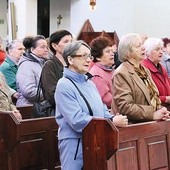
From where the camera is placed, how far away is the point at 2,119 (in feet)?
11.7

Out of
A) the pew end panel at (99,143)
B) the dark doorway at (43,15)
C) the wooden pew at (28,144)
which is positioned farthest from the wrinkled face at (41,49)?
the dark doorway at (43,15)

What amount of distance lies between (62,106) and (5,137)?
0.62m

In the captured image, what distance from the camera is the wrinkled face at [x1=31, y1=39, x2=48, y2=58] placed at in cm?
498

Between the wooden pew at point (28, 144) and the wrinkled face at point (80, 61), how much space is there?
617mm

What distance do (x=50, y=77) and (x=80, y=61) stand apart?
2.11ft

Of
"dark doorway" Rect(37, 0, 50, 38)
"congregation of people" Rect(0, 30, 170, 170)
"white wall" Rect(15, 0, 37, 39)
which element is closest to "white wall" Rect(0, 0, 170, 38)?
"dark doorway" Rect(37, 0, 50, 38)

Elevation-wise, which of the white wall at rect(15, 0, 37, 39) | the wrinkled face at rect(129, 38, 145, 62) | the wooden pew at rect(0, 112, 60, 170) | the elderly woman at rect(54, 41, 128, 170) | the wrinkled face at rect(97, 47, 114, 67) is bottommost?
the wooden pew at rect(0, 112, 60, 170)

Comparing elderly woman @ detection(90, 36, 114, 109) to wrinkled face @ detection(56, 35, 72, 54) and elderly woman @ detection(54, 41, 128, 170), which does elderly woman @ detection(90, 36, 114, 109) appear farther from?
elderly woman @ detection(54, 41, 128, 170)

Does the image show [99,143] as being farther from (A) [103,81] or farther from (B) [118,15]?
(B) [118,15]

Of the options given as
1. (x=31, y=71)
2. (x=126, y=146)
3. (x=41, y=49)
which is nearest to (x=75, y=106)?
(x=126, y=146)

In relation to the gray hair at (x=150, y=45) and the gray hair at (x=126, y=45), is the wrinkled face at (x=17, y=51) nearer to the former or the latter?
the gray hair at (x=150, y=45)

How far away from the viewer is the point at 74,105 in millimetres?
3207

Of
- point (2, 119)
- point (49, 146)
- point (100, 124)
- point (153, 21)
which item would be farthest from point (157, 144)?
point (153, 21)

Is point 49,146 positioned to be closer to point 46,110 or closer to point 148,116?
point 46,110
